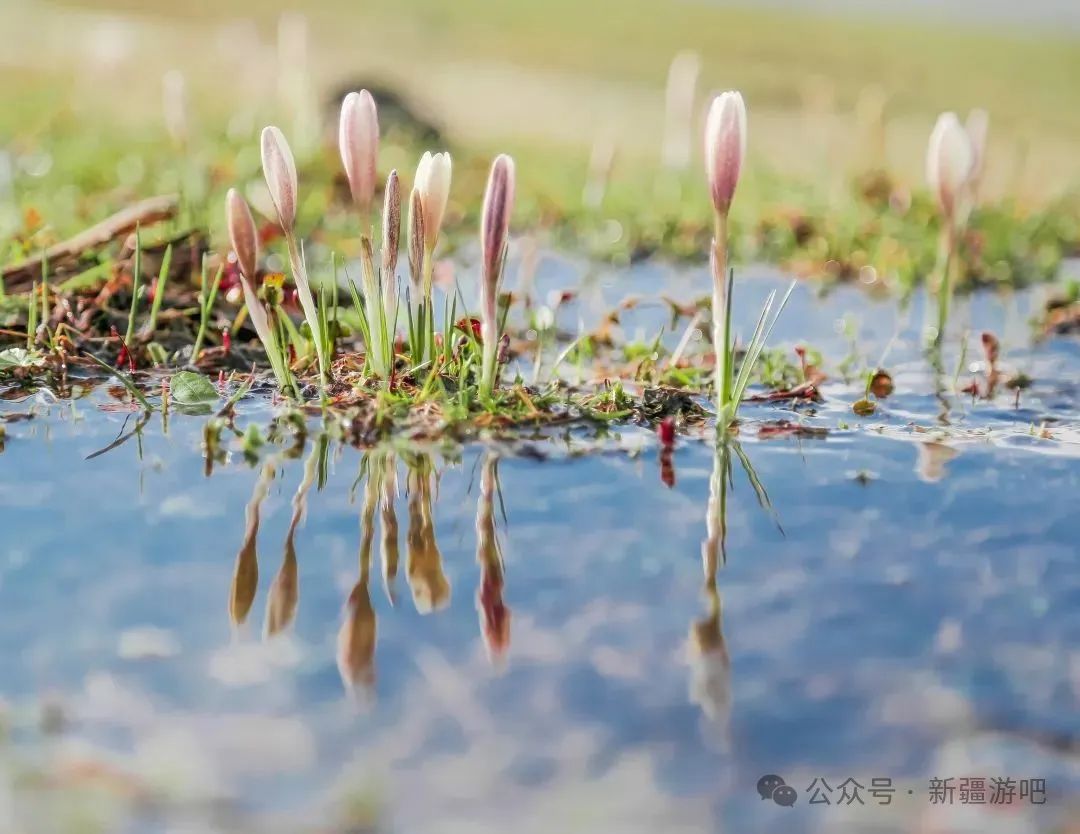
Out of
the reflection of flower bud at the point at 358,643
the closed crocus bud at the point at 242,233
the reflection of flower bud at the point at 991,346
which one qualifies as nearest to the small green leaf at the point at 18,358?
the closed crocus bud at the point at 242,233

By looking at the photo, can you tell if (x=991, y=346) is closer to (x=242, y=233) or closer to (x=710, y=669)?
(x=242, y=233)

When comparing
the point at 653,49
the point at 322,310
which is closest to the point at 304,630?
the point at 322,310

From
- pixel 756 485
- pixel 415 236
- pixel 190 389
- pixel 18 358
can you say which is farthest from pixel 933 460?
pixel 18 358

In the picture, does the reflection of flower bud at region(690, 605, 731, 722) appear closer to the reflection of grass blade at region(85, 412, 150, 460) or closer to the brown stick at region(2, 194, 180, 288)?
the reflection of grass blade at region(85, 412, 150, 460)

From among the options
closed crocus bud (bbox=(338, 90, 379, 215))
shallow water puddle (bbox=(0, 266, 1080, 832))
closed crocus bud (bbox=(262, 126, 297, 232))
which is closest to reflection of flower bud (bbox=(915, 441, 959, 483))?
shallow water puddle (bbox=(0, 266, 1080, 832))

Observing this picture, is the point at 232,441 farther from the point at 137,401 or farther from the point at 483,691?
the point at 483,691

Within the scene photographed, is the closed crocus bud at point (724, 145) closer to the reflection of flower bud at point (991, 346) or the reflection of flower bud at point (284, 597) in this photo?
the reflection of flower bud at point (284, 597)
